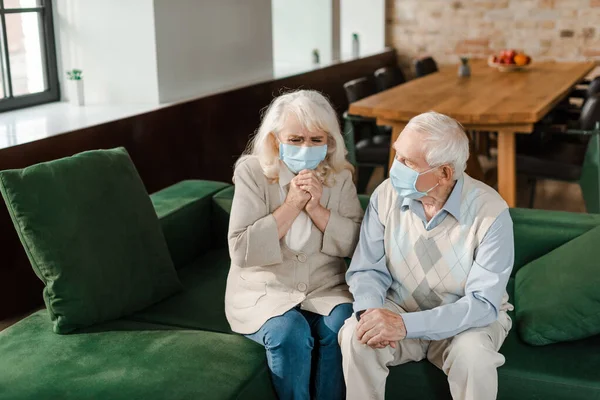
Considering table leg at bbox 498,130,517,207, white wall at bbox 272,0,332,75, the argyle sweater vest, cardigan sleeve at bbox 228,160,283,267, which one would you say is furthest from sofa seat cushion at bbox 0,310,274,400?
white wall at bbox 272,0,332,75

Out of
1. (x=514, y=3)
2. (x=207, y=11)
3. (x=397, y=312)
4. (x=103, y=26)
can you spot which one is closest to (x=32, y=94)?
(x=103, y=26)

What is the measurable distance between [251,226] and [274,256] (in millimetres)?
123

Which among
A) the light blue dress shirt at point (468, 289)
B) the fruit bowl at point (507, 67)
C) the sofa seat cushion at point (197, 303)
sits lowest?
the sofa seat cushion at point (197, 303)

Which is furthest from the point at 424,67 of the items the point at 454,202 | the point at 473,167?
the point at 454,202

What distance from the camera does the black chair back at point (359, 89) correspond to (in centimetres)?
526

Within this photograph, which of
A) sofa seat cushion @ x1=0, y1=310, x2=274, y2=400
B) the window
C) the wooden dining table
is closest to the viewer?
sofa seat cushion @ x1=0, y1=310, x2=274, y2=400

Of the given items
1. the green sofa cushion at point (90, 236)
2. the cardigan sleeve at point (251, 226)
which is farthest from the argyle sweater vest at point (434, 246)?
the green sofa cushion at point (90, 236)

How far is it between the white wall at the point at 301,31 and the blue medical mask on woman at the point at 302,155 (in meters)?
4.13

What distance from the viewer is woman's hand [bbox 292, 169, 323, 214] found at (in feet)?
8.38

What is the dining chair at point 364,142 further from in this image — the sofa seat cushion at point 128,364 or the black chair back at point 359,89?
the sofa seat cushion at point 128,364

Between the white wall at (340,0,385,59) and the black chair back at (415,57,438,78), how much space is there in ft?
3.33

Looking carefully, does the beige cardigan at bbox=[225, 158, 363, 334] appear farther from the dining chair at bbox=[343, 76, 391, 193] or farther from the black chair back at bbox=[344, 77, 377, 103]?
the black chair back at bbox=[344, 77, 377, 103]

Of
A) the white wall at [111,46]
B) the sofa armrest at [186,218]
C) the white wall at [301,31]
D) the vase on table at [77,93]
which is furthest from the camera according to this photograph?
the white wall at [301,31]

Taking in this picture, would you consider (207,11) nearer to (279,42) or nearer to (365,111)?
(365,111)
